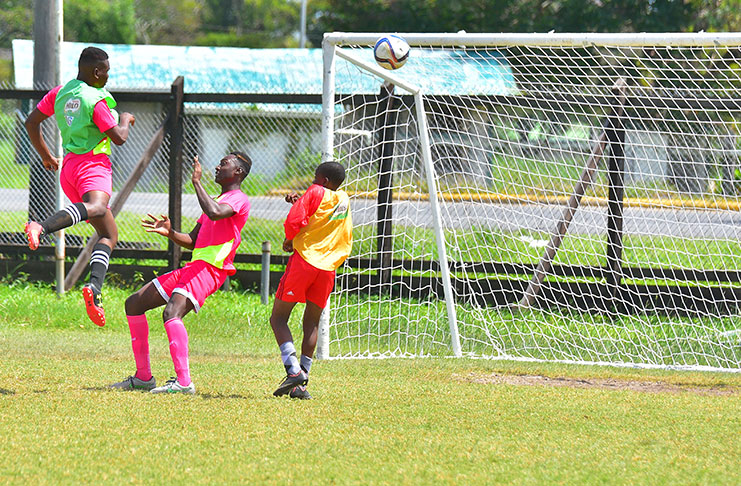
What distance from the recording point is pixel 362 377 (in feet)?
23.6

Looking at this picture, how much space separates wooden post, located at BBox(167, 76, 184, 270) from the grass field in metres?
2.90

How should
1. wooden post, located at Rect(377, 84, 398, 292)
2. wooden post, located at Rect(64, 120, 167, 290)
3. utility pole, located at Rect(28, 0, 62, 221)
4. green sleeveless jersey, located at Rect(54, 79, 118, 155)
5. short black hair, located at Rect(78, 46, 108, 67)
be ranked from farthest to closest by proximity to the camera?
utility pole, located at Rect(28, 0, 62, 221) < wooden post, located at Rect(64, 120, 167, 290) < wooden post, located at Rect(377, 84, 398, 292) < short black hair, located at Rect(78, 46, 108, 67) < green sleeveless jersey, located at Rect(54, 79, 118, 155)

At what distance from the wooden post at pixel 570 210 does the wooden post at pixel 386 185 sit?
4.96 ft

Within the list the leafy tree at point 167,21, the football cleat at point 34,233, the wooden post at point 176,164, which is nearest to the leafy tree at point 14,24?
the leafy tree at point 167,21

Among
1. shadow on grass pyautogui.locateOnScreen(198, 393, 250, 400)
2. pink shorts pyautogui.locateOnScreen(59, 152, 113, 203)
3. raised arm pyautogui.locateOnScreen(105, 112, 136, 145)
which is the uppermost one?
raised arm pyautogui.locateOnScreen(105, 112, 136, 145)

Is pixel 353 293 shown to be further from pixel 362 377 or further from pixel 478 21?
pixel 478 21

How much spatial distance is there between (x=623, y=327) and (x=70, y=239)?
275 inches

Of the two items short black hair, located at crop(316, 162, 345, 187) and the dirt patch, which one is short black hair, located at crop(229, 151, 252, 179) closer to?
short black hair, located at crop(316, 162, 345, 187)

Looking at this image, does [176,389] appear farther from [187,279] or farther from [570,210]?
[570,210]

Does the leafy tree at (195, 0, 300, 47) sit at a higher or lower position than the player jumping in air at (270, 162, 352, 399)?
higher

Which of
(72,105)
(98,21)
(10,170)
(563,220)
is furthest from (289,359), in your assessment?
(98,21)

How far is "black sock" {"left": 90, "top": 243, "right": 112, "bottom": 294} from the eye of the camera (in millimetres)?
6508

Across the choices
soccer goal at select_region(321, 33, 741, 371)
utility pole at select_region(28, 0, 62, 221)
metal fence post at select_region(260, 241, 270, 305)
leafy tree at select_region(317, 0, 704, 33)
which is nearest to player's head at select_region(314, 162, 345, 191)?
soccer goal at select_region(321, 33, 741, 371)

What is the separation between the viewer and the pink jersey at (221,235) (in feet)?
20.2
